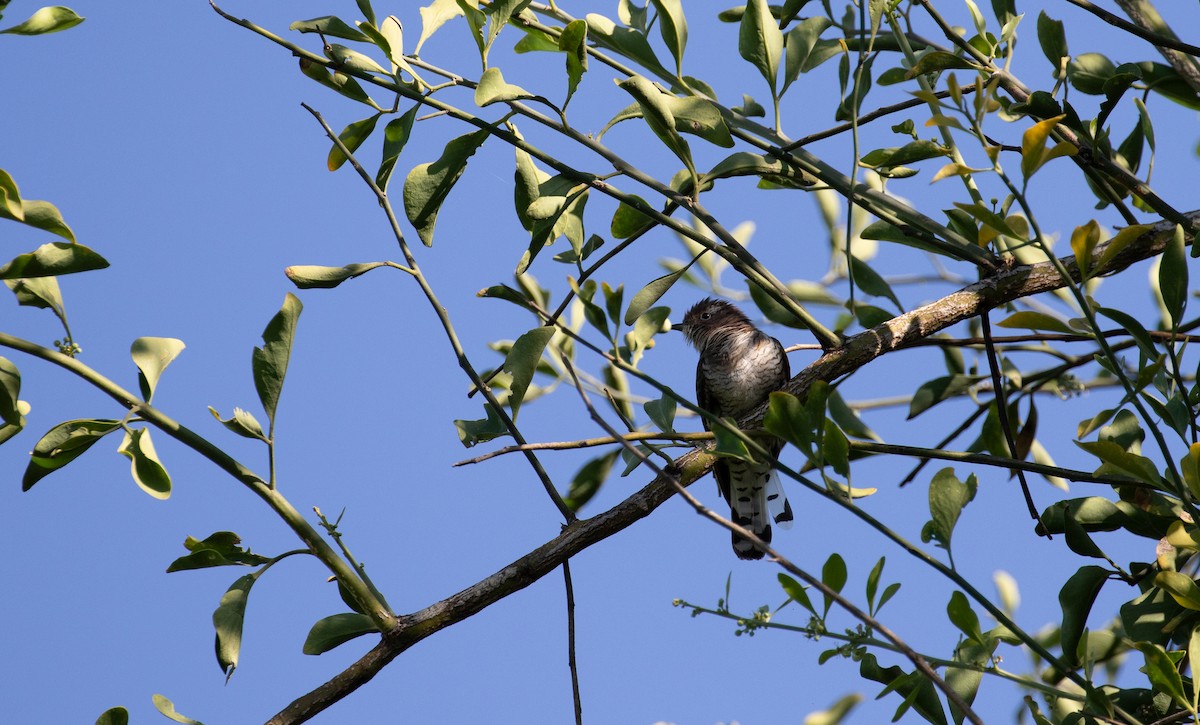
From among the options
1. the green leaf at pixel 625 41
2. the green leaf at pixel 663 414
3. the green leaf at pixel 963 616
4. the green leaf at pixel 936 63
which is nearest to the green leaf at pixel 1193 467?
the green leaf at pixel 963 616

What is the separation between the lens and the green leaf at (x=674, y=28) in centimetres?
261

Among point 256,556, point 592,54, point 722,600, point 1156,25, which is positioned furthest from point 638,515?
point 1156,25

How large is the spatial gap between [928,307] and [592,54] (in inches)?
45.6

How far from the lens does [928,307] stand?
2.95 m

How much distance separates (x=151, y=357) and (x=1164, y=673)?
223 cm

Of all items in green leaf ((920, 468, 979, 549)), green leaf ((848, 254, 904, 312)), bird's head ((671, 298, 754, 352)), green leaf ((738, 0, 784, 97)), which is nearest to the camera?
green leaf ((920, 468, 979, 549))

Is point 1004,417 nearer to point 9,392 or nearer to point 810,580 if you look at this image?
point 810,580

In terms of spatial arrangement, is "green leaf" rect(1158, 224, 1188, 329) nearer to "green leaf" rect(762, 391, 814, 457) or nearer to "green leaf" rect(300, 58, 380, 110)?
"green leaf" rect(762, 391, 814, 457)

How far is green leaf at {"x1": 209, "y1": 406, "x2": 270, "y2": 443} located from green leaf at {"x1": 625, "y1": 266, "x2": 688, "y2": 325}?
1037mm

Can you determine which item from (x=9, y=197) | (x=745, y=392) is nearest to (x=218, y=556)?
(x=9, y=197)

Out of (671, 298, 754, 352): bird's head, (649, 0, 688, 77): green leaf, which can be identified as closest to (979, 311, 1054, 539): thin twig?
(649, 0, 688, 77): green leaf

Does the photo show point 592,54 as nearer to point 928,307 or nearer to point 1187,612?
point 928,307

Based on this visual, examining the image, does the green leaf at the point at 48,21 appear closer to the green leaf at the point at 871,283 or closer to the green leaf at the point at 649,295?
the green leaf at the point at 649,295

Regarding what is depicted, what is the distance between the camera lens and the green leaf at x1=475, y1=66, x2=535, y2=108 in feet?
7.30
